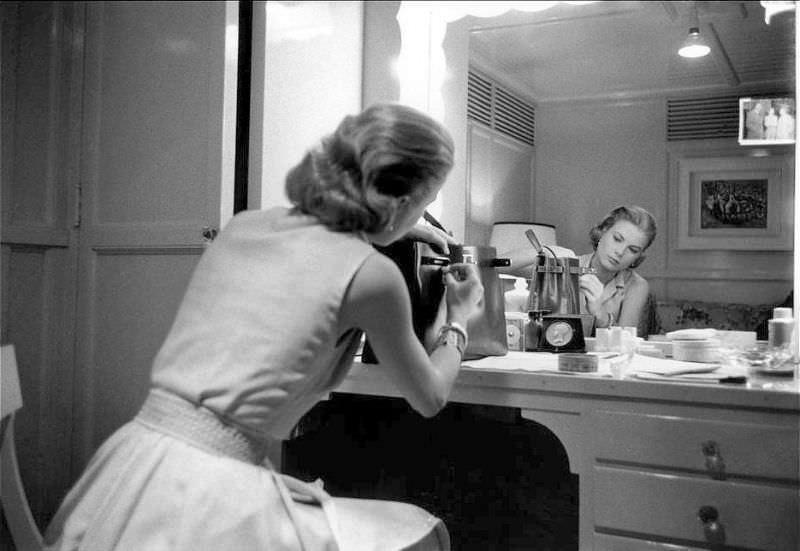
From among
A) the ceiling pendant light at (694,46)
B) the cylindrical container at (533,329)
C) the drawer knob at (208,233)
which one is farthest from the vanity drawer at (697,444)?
the drawer knob at (208,233)

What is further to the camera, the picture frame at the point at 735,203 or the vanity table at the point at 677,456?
the picture frame at the point at 735,203

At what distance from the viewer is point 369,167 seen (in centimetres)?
112

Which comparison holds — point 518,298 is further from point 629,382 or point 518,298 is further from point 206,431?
point 206,431

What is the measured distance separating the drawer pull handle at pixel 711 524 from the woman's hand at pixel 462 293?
1.76 feet

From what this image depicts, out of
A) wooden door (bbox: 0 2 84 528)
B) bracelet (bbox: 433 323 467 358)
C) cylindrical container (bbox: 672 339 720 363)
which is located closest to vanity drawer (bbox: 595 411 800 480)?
bracelet (bbox: 433 323 467 358)

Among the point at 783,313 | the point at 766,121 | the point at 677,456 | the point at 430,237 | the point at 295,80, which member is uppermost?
the point at 295,80

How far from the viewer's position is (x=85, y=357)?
2182mm

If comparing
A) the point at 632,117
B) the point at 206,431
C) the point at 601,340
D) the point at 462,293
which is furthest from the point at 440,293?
the point at 632,117

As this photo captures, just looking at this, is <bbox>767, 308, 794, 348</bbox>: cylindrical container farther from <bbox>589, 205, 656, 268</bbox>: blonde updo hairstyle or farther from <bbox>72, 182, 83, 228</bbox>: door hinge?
<bbox>72, 182, 83, 228</bbox>: door hinge

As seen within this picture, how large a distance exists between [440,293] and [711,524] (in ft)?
2.17

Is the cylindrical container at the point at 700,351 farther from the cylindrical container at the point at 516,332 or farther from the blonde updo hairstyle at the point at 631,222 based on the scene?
the cylindrical container at the point at 516,332

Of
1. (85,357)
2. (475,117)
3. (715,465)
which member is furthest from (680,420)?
(85,357)

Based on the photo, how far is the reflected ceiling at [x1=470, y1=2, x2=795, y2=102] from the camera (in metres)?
1.76

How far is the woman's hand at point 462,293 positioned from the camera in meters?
1.42
